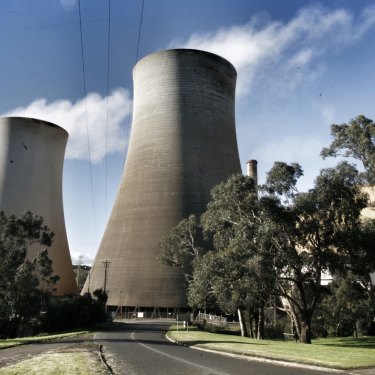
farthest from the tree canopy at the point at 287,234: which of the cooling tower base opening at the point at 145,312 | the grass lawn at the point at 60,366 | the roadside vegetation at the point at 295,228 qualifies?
the cooling tower base opening at the point at 145,312

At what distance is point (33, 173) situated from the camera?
40.2 metres

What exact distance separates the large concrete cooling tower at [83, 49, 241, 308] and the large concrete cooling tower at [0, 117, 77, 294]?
17.6 ft

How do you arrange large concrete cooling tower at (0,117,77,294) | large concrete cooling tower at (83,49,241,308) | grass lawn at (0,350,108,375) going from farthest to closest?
1. large concrete cooling tower at (0,117,77,294)
2. large concrete cooling tower at (83,49,241,308)
3. grass lawn at (0,350,108,375)

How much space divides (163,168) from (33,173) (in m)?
12.0

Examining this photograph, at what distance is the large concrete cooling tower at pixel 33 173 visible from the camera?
3959cm

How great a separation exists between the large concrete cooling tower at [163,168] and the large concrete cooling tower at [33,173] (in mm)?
5352

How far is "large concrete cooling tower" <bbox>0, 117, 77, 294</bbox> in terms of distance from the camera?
39.6m

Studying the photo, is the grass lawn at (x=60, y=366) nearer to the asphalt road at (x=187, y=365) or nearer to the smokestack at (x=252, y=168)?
the asphalt road at (x=187, y=365)

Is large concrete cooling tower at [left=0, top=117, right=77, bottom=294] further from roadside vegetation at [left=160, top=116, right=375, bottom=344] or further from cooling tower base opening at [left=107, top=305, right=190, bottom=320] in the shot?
roadside vegetation at [left=160, top=116, right=375, bottom=344]

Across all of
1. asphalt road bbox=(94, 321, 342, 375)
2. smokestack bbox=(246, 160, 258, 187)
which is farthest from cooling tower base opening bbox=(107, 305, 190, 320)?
asphalt road bbox=(94, 321, 342, 375)

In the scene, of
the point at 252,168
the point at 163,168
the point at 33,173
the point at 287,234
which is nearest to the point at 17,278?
the point at 287,234

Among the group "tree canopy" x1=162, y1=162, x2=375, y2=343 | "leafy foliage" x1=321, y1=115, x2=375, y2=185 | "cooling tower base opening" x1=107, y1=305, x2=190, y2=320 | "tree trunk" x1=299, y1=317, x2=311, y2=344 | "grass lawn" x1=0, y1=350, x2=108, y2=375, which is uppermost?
"leafy foliage" x1=321, y1=115, x2=375, y2=185

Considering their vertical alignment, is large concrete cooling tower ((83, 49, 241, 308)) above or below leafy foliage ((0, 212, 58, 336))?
above

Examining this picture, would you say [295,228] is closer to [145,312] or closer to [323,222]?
[323,222]
